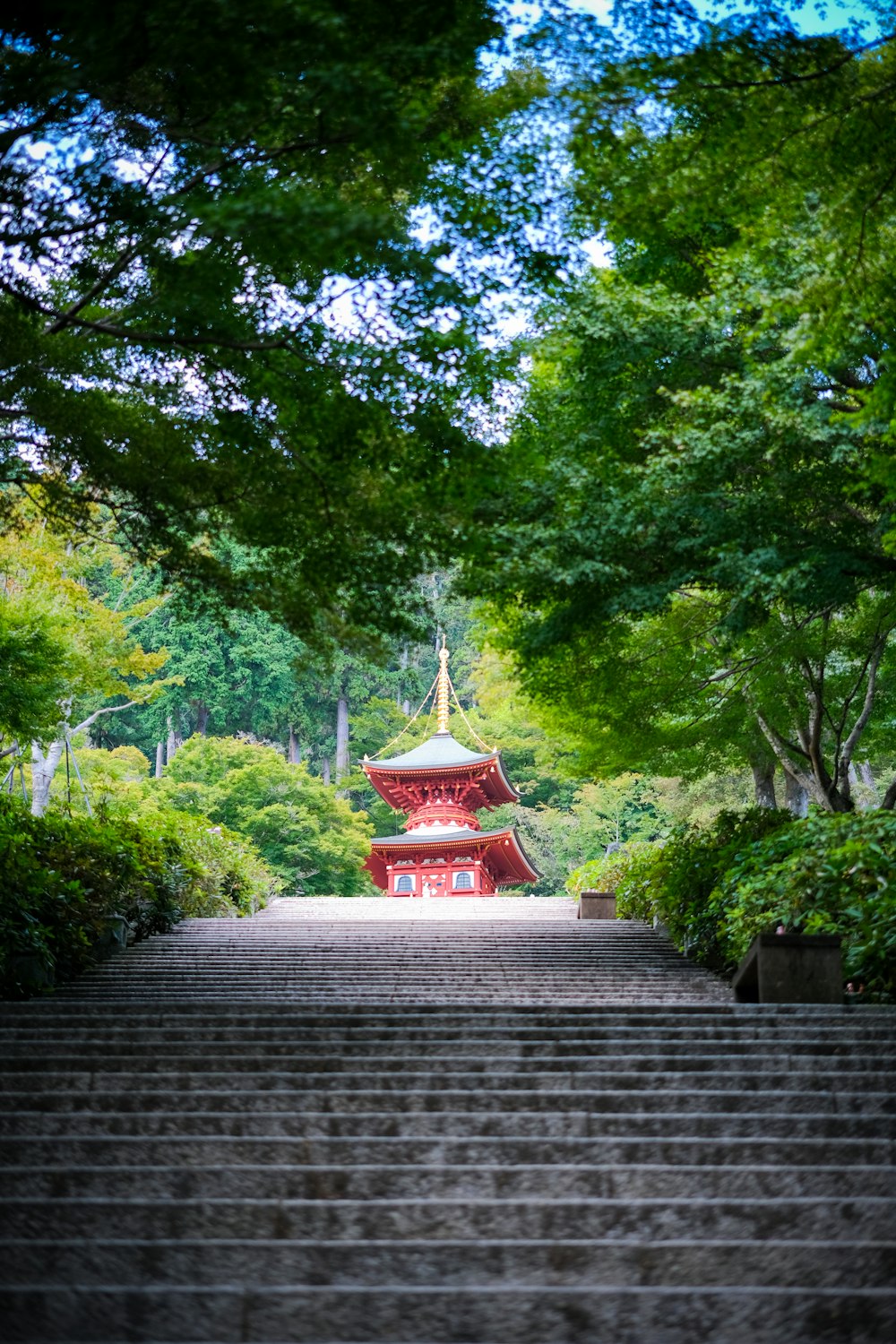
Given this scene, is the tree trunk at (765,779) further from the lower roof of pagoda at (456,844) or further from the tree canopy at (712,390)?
the lower roof of pagoda at (456,844)

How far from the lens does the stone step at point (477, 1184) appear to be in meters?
3.70

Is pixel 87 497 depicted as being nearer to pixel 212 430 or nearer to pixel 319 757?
pixel 212 430

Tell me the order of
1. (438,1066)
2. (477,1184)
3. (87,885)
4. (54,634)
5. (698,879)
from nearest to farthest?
(477,1184) < (438,1066) < (87,885) < (698,879) < (54,634)

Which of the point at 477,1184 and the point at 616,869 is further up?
the point at 616,869

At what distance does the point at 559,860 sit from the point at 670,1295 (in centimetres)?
3140

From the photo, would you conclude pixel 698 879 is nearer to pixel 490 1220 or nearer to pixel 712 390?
pixel 712 390

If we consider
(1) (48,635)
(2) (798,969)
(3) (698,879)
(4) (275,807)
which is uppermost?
(1) (48,635)

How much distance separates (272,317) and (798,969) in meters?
5.21

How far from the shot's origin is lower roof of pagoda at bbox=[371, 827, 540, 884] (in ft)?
83.6

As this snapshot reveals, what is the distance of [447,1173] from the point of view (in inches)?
148

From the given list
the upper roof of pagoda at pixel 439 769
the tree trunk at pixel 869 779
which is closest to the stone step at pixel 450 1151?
the tree trunk at pixel 869 779

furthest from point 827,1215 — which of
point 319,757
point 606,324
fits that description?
point 319,757

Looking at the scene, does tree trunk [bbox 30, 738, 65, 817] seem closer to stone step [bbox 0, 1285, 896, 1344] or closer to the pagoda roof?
the pagoda roof

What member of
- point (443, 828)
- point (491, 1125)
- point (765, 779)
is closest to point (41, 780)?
point (443, 828)
